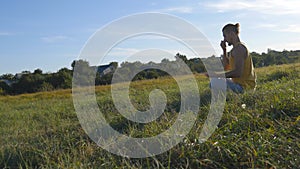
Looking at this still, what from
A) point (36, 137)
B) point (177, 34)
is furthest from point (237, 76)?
point (36, 137)

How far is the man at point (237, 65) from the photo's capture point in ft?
14.6

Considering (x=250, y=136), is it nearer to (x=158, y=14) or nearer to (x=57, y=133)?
(x=158, y=14)

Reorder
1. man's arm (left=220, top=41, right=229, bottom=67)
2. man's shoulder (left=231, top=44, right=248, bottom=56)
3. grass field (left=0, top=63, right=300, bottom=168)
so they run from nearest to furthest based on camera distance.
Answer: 1. grass field (left=0, top=63, right=300, bottom=168)
2. man's shoulder (left=231, top=44, right=248, bottom=56)
3. man's arm (left=220, top=41, right=229, bottom=67)

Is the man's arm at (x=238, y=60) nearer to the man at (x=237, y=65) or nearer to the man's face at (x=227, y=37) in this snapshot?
the man at (x=237, y=65)

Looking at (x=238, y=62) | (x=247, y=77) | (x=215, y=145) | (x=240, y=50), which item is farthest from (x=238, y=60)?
(x=215, y=145)

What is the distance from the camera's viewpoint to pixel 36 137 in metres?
3.71

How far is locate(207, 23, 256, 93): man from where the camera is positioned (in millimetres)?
4445

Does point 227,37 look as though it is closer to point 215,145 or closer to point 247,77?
point 247,77

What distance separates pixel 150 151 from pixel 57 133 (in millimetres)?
1717

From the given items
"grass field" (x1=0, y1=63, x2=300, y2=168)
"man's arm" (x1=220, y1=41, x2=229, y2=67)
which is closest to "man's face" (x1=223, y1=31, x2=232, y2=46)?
"man's arm" (x1=220, y1=41, x2=229, y2=67)

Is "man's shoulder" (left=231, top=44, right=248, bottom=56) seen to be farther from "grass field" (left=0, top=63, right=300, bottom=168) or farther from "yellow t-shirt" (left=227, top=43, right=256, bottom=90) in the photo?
"grass field" (left=0, top=63, right=300, bottom=168)

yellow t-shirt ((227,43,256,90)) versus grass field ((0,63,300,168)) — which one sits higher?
yellow t-shirt ((227,43,256,90))

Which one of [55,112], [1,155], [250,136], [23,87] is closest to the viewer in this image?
[250,136]

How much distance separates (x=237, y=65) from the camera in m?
4.47
